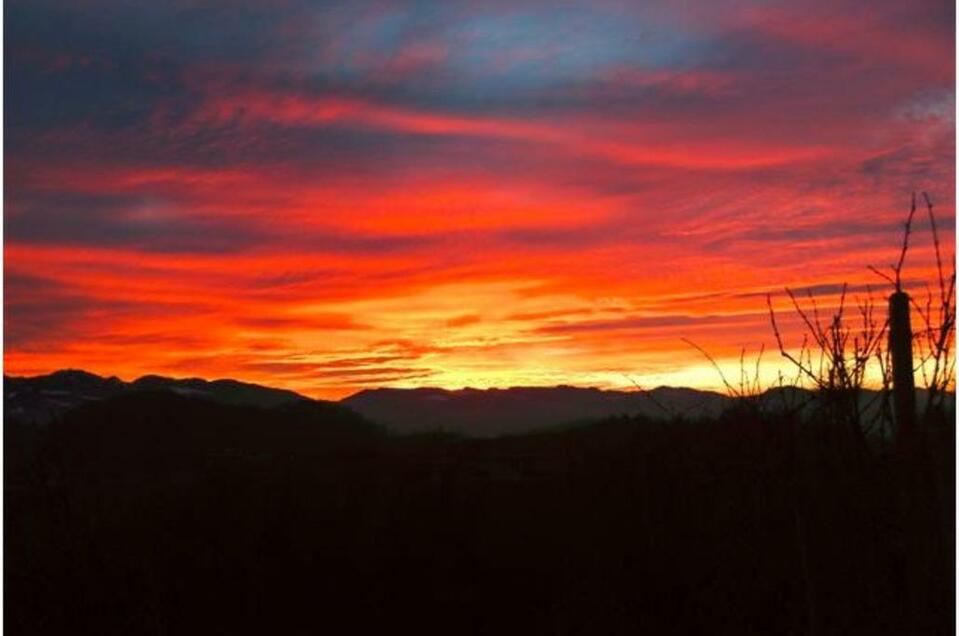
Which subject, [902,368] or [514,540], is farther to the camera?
[514,540]

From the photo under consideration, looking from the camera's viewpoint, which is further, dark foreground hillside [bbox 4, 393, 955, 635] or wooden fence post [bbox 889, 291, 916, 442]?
dark foreground hillside [bbox 4, 393, 955, 635]

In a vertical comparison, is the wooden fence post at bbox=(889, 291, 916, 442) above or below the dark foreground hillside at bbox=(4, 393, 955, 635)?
above

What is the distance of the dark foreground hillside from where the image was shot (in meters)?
6.07

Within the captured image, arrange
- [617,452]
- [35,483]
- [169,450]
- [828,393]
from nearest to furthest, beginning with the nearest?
[828,393] < [35,483] < [617,452] < [169,450]

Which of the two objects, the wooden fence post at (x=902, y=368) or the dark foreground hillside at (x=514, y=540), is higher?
the wooden fence post at (x=902, y=368)

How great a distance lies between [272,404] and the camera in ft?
58.1

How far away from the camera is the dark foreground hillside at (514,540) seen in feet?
19.9

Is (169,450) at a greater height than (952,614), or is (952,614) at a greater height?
(169,450)

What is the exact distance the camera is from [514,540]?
8398 millimetres

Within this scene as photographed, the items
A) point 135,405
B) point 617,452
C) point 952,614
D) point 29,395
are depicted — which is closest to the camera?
point 952,614

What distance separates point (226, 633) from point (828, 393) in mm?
4038

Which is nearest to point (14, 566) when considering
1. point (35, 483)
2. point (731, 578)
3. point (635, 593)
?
point (35, 483)

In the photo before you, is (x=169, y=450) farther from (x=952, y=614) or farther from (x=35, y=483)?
(x=952, y=614)

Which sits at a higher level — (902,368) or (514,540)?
(902,368)
